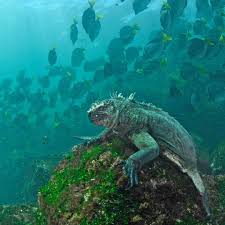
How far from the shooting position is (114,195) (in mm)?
3740

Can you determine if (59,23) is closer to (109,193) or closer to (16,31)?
(16,31)

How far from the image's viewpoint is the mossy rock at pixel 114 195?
3.70m

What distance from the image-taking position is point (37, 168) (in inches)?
542

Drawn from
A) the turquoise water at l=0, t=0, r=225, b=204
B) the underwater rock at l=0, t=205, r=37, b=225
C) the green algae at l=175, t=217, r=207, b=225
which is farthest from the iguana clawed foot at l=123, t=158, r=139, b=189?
the turquoise water at l=0, t=0, r=225, b=204

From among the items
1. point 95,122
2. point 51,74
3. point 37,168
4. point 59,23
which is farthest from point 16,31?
point 95,122

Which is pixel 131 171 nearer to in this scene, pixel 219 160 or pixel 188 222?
pixel 188 222

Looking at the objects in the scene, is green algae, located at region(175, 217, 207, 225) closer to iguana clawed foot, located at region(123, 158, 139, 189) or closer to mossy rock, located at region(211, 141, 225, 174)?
iguana clawed foot, located at region(123, 158, 139, 189)

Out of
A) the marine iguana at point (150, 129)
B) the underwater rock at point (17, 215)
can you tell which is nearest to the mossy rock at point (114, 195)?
the marine iguana at point (150, 129)

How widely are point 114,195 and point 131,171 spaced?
0.95 ft

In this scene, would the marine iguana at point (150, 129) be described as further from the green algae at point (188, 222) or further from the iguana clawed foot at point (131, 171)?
the iguana clawed foot at point (131, 171)

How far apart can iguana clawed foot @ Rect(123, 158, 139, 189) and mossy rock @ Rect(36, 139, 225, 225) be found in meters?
0.07

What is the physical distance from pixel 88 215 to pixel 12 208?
19.4 ft

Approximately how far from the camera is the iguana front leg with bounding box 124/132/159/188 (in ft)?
12.5

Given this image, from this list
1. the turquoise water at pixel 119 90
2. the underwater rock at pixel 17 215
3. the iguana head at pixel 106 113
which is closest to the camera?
the iguana head at pixel 106 113
